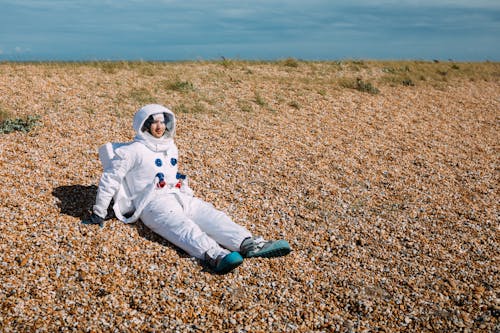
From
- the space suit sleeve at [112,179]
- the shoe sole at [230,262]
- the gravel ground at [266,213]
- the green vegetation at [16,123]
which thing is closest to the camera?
the gravel ground at [266,213]

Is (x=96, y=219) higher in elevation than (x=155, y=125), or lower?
lower

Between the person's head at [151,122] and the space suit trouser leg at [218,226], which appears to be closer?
the space suit trouser leg at [218,226]

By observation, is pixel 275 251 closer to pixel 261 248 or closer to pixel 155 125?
pixel 261 248

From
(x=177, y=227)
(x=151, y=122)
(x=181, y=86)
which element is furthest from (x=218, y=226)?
(x=181, y=86)

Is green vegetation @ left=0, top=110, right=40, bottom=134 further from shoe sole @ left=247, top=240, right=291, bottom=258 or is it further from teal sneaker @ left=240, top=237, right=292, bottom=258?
shoe sole @ left=247, top=240, right=291, bottom=258

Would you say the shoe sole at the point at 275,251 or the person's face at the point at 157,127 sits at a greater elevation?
the person's face at the point at 157,127

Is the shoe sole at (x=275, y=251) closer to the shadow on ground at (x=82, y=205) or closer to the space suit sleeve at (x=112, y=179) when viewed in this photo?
the shadow on ground at (x=82, y=205)

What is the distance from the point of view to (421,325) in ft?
15.2

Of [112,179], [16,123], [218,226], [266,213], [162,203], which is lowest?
[266,213]

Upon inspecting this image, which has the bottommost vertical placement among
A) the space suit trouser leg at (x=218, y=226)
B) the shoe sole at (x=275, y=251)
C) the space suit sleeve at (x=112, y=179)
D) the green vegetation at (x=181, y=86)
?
the shoe sole at (x=275, y=251)

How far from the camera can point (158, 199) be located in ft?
18.1

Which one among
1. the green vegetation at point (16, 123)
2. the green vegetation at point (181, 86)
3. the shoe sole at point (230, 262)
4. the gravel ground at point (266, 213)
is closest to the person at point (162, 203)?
the shoe sole at point (230, 262)

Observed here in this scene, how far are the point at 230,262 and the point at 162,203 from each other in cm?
121

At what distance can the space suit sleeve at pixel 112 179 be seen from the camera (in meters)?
5.41
